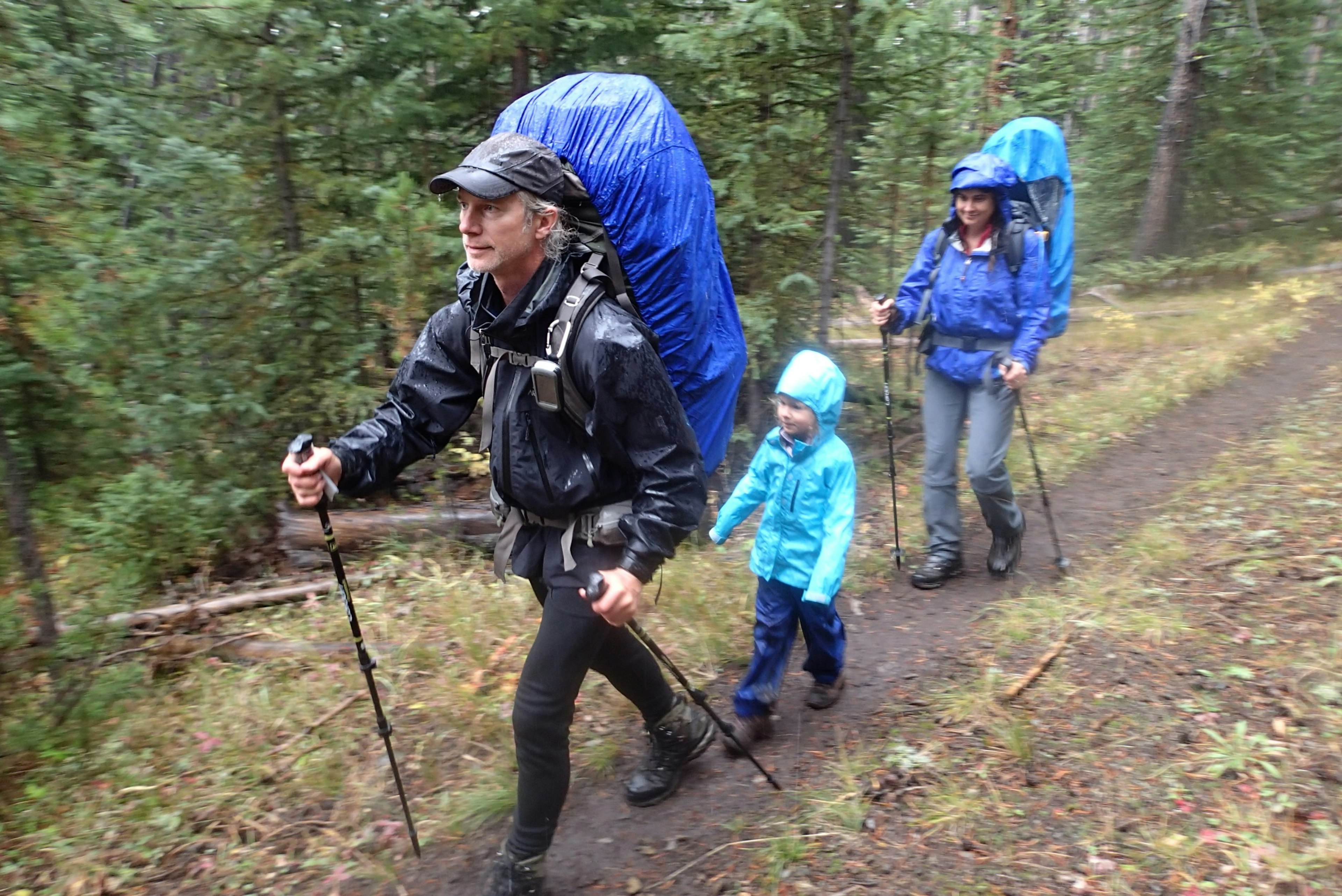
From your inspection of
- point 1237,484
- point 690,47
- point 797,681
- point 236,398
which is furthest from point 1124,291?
point 236,398

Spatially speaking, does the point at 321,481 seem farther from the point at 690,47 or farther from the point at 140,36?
the point at 140,36

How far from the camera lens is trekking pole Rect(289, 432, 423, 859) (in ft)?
9.28

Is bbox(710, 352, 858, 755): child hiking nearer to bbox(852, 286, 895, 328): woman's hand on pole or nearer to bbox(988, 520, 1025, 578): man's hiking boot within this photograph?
bbox(852, 286, 895, 328): woman's hand on pole

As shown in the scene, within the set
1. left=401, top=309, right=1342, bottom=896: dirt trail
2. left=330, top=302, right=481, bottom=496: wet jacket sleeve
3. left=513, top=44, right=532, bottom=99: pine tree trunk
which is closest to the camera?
left=330, top=302, right=481, bottom=496: wet jacket sleeve

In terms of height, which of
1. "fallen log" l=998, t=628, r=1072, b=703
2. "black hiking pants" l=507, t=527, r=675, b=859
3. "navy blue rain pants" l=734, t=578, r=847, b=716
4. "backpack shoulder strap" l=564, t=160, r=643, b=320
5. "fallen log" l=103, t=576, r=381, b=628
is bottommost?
"fallen log" l=103, t=576, r=381, b=628

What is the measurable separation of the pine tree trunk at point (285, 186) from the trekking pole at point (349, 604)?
4775 millimetres

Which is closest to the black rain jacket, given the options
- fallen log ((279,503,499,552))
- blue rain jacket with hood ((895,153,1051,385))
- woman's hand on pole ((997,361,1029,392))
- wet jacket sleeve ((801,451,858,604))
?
wet jacket sleeve ((801,451,858,604))

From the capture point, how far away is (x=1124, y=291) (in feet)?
53.7

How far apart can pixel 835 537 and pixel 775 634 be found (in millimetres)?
637

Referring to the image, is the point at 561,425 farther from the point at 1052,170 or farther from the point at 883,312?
the point at 1052,170

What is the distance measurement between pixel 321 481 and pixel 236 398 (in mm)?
4620

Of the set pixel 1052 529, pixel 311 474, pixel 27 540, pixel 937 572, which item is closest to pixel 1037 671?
pixel 937 572

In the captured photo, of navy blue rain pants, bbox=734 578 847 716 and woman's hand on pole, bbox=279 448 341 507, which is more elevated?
woman's hand on pole, bbox=279 448 341 507

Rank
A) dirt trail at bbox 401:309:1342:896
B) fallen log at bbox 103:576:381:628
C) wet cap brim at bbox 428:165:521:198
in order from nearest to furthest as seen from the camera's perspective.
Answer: wet cap brim at bbox 428:165:521:198 < dirt trail at bbox 401:309:1342:896 < fallen log at bbox 103:576:381:628
